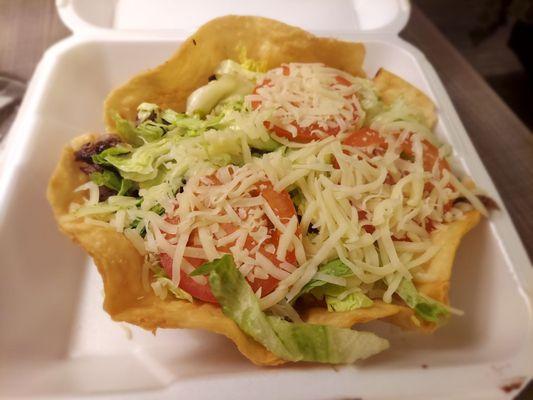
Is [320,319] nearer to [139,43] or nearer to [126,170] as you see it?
[126,170]

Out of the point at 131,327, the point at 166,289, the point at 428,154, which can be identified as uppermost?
the point at 428,154

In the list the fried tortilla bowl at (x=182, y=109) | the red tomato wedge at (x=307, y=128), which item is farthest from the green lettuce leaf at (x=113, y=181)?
the red tomato wedge at (x=307, y=128)

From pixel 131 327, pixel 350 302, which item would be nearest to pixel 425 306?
pixel 350 302

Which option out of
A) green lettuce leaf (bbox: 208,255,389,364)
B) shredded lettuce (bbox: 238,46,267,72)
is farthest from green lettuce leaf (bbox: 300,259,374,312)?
shredded lettuce (bbox: 238,46,267,72)

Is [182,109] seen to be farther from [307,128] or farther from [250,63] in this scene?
[307,128]

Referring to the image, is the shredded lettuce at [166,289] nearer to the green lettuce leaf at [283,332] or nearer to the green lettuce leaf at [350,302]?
the green lettuce leaf at [283,332]

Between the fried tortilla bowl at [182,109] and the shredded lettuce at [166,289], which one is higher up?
the fried tortilla bowl at [182,109]
